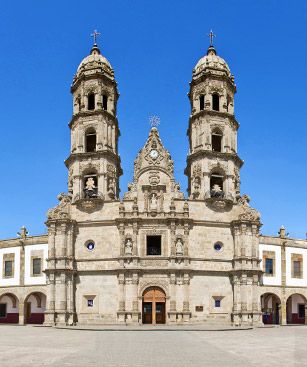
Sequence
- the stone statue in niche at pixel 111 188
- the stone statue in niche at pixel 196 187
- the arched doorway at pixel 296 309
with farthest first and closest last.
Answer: the arched doorway at pixel 296 309 < the stone statue in niche at pixel 196 187 < the stone statue in niche at pixel 111 188

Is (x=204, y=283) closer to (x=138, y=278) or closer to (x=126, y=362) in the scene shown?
(x=138, y=278)

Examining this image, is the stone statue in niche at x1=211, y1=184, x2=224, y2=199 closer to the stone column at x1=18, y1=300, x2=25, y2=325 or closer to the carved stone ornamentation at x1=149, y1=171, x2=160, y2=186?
the carved stone ornamentation at x1=149, y1=171, x2=160, y2=186

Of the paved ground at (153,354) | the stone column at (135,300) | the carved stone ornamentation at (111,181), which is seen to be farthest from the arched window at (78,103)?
the paved ground at (153,354)

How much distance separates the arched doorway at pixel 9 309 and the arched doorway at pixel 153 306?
1671cm

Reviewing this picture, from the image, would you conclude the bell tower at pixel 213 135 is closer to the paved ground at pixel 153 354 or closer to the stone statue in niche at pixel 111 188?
the stone statue in niche at pixel 111 188

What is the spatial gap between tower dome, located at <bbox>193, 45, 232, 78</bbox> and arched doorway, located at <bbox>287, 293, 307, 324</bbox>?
2544 centimetres

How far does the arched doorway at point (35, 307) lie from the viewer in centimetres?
5588

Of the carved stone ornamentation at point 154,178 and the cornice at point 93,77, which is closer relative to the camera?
the carved stone ornamentation at point 154,178

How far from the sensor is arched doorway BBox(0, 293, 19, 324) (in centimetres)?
5641

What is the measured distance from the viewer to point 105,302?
155 feet

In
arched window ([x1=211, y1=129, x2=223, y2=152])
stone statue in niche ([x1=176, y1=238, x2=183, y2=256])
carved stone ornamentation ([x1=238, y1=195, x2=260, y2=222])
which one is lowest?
stone statue in niche ([x1=176, y1=238, x2=183, y2=256])

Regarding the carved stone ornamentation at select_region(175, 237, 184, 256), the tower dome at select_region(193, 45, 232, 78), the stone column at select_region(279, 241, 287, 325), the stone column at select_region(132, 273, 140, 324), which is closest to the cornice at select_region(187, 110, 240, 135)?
the tower dome at select_region(193, 45, 232, 78)

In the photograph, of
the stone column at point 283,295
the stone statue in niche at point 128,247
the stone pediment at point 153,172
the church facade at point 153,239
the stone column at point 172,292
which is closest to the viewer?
the stone column at point 172,292

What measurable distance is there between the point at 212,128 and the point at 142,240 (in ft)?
44.6
